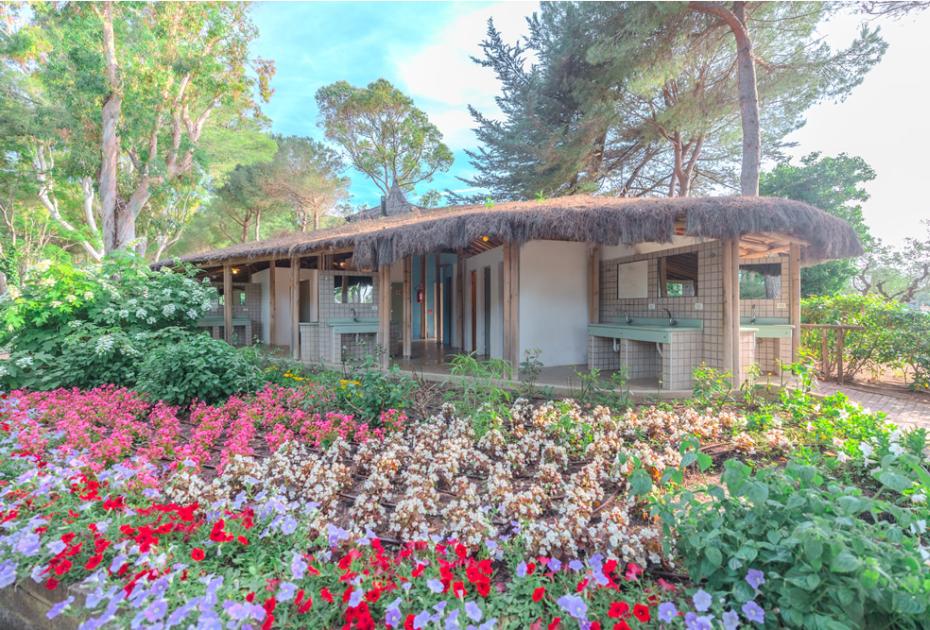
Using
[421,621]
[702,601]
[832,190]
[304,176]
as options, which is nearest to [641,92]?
[832,190]

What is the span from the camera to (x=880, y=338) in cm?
707

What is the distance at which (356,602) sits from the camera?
157 cm

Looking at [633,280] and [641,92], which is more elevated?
[641,92]

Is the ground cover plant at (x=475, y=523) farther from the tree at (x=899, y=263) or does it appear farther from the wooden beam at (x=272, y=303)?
the tree at (x=899, y=263)

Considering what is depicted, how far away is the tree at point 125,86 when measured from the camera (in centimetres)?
1191

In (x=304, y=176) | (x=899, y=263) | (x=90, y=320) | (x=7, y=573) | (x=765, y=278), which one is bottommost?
(x=7, y=573)

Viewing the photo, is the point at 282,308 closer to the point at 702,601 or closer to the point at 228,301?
the point at 228,301

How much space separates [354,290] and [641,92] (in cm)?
782

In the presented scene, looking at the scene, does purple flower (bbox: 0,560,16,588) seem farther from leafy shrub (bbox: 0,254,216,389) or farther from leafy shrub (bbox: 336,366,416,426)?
leafy shrub (bbox: 0,254,216,389)

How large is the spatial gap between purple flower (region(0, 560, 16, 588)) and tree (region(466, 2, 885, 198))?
A: 1128 cm

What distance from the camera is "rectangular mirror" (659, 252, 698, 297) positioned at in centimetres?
664

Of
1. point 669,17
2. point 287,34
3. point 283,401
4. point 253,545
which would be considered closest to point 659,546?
point 253,545

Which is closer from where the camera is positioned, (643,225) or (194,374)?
(194,374)

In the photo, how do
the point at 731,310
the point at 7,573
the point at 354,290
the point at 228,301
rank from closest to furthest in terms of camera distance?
1. the point at 7,573
2. the point at 731,310
3. the point at 354,290
4. the point at 228,301
